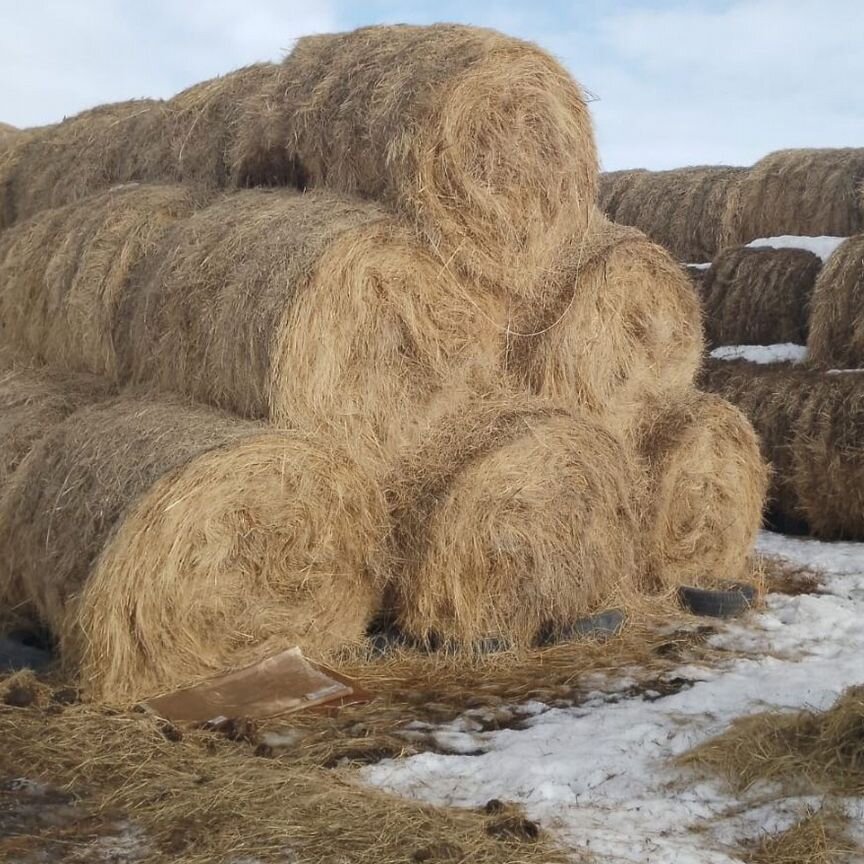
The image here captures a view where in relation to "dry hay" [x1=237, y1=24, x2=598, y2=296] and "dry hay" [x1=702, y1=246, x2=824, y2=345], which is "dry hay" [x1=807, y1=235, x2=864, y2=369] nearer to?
"dry hay" [x1=702, y1=246, x2=824, y2=345]

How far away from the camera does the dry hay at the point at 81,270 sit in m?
6.45

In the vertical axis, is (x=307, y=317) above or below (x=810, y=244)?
below

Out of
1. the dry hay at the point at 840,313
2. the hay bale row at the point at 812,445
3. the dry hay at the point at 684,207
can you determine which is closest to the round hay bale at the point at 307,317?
the hay bale row at the point at 812,445

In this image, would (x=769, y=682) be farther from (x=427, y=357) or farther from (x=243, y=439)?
(x=243, y=439)

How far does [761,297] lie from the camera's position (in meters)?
10.0

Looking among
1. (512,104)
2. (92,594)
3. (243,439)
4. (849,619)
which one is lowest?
(849,619)

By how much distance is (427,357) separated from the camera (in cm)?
565

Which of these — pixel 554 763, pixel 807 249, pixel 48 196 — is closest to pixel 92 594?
pixel 554 763

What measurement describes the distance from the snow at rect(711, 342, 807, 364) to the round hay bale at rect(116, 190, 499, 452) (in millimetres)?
4321

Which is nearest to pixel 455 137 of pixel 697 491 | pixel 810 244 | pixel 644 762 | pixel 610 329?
pixel 610 329

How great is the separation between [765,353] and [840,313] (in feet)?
2.68

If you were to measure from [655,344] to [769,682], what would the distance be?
231 cm

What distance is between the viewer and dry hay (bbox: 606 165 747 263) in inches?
543

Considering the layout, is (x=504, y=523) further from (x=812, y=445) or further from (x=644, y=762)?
(x=812, y=445)
